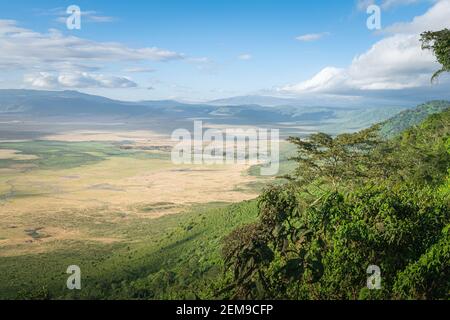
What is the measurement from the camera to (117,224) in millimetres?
95125

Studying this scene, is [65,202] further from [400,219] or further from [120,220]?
[400,219]

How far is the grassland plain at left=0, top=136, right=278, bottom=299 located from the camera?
141ft

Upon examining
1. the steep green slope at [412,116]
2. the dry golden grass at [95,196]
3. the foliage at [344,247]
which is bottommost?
the dry golden grass at [95,196]

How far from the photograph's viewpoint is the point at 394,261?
13234 millimetres

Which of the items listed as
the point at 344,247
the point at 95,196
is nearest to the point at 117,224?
the point at 95,196

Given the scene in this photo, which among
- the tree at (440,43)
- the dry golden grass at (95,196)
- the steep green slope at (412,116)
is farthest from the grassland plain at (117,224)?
the steep green slope at (412,116)

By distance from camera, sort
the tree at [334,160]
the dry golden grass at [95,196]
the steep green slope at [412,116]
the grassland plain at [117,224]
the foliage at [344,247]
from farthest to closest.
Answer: the steep green slope at [412,116] < the dry golden grass at [95,196] < the grassland plain at [117,224] < the tree at [334,160] < the foliage at [344,247]

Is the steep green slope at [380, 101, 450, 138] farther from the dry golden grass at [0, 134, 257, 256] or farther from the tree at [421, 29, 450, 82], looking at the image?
the tree at [421, 29, 450, 82]

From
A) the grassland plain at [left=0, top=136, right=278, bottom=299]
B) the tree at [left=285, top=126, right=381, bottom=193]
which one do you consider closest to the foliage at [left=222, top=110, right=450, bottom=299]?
the grassland plain at [left=0, top=136, right=278, bottom=299]

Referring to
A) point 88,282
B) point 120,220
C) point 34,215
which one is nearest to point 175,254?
point 88,282

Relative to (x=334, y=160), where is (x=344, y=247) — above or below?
below

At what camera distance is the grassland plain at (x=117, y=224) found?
1693 inches

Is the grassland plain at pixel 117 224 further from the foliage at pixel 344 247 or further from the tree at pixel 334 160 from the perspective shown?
the tree at pixel 334 160

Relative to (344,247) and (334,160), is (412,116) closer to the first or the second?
(334,160)
